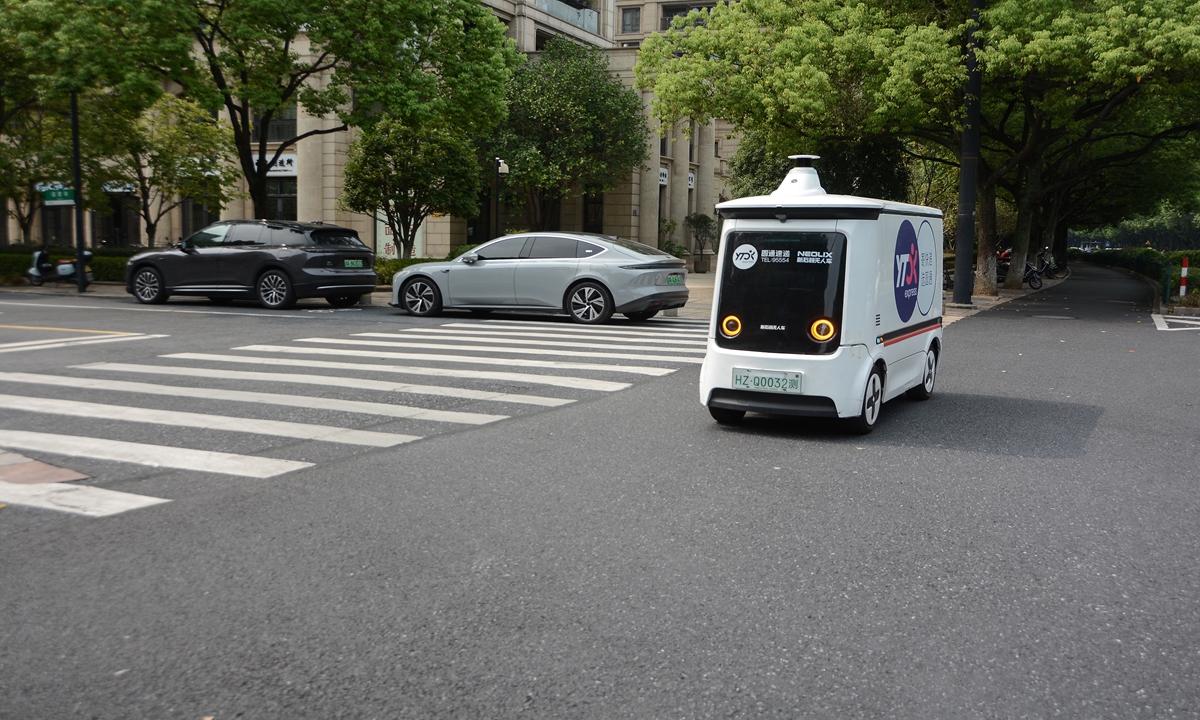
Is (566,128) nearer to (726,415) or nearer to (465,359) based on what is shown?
(465,359)

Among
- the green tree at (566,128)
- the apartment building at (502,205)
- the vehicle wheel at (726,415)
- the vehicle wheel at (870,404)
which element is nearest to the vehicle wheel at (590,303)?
the vehicle wheel at (726,415)

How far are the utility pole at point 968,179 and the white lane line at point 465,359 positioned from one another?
13.9 m

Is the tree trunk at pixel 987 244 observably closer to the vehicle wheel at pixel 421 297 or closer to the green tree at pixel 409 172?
the green tree at pixel 409 172

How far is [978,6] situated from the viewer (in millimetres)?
22672

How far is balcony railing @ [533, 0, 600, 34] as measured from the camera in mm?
45906

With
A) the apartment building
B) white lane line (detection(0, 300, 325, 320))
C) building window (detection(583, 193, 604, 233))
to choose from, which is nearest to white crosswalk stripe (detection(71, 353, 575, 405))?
white lane line (detection(0, 300, 325, 320))

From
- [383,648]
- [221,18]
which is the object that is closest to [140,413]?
[383,648]

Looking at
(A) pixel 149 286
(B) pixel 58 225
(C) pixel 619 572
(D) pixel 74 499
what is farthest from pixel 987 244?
(B) pixel 58 225

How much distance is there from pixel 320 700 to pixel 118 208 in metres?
50.6

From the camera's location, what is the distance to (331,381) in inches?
407

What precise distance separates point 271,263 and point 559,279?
18.8 ft

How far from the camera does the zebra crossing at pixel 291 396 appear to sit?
7.05 metres

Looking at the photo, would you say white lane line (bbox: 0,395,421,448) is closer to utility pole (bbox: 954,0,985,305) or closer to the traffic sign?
the traffic sign

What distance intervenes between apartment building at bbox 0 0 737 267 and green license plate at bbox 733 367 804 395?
32654 millimetres
